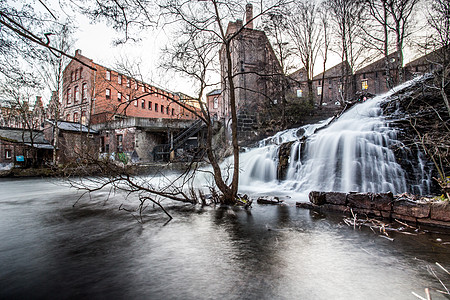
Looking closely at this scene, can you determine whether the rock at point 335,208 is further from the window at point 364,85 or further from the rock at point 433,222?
the window at point 364,85

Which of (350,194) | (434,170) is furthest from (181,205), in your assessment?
(434,170)

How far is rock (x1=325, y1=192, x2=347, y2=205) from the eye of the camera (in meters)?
5.57

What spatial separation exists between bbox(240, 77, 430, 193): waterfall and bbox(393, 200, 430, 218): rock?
2.83 meters

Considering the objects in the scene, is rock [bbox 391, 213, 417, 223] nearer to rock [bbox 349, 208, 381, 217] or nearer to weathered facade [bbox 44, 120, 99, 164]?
rock [bbox 349, 208, 381, 217]

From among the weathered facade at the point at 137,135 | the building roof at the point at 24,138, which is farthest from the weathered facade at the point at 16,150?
the weathered facade at the point at 137,135

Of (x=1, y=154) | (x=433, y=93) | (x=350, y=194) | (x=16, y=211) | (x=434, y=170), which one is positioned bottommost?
(x=16, y=211)

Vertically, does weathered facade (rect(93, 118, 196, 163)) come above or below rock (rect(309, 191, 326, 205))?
above

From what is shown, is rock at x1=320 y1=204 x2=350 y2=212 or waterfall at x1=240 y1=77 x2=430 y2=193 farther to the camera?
waterfall at x1=240 y1=77 x2=430 y2=193

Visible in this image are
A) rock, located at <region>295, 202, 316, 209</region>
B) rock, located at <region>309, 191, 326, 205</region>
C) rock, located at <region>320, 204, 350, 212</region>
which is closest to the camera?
rock, located at <region>320, 204, 350, 212</region>

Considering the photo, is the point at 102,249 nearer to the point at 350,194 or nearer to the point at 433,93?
the point at 350,194

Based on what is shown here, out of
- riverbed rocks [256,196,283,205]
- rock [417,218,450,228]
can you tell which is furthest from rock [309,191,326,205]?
rock [417,218,450,228]

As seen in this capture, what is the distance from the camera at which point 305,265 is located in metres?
3.02

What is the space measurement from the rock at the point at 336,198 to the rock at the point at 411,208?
3.52ft

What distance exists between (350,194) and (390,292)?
339cm
